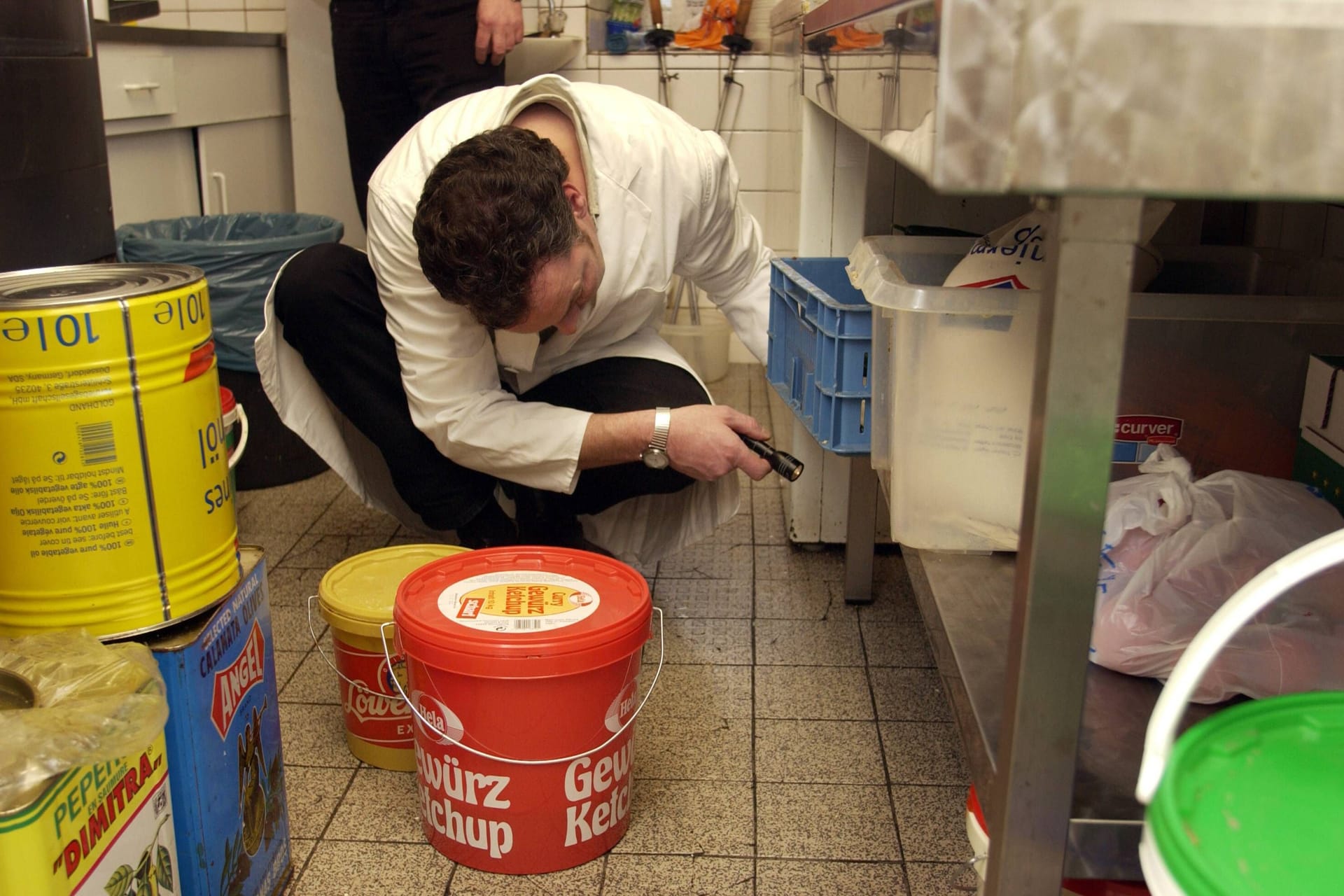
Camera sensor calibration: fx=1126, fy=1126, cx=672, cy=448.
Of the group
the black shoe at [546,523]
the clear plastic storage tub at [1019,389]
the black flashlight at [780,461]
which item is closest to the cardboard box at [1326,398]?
the clear plastic storage tub at [1019,389]

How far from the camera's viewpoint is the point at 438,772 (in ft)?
3.84

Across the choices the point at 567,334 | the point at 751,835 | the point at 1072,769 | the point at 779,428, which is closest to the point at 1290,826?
the point at 1072,769

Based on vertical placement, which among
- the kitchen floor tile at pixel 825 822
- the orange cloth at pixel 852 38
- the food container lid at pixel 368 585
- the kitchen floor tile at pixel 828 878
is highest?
the orange cloth at pixel 852 38

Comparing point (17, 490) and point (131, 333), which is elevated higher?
point (131, 333)

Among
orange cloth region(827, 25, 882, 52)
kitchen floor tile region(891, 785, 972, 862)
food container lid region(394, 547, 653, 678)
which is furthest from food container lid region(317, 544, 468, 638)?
orange cloth region(827, 25, 882, 52)

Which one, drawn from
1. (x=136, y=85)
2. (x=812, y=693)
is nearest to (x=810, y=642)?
(x=812, y=693)

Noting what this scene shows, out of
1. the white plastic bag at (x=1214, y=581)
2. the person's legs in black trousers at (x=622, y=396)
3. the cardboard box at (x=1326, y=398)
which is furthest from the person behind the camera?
the person's legs in black trousers at (x=622, y=396)

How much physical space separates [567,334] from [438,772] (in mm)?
617

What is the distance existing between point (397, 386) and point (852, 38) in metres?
0.92

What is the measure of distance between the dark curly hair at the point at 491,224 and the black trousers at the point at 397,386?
1.24 ft

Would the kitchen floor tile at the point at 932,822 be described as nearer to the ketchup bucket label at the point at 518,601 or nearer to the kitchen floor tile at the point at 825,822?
the kitchen floor tile at the point at 825,822

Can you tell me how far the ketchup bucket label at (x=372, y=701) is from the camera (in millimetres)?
1334

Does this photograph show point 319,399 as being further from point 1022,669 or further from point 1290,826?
point 1290,826

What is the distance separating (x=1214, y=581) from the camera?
842mm
